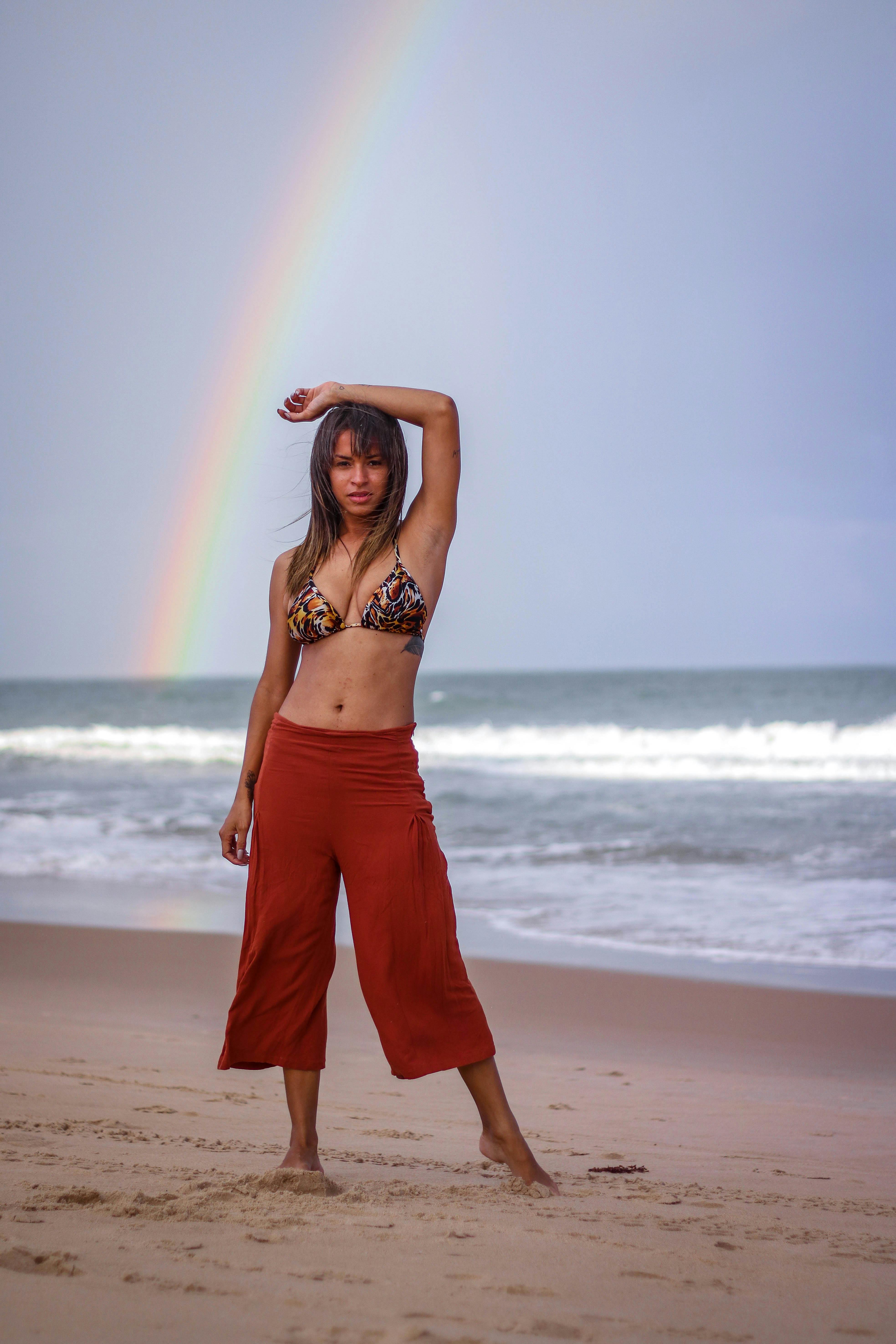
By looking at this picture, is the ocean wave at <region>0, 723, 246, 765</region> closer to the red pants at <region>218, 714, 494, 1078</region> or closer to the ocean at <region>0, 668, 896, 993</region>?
the ocean at <region>0, 668, 896, 993</region>

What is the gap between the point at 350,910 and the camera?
262cm

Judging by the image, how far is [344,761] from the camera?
8.45 feet

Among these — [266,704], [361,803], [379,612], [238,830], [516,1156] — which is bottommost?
[516,1156]

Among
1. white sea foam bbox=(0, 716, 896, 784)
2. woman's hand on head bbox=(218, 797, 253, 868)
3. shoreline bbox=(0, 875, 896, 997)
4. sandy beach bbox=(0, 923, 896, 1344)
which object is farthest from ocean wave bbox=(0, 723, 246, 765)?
woman's hand on head bbox=(218, 797, 253, 868)

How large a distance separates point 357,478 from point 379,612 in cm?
A: 35

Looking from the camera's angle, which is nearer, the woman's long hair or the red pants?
the red pants

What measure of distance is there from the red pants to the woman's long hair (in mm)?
408

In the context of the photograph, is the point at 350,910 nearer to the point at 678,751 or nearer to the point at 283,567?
→ the point at 283,567

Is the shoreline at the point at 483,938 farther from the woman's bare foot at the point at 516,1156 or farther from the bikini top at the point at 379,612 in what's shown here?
the bikini top at the point at 379,612

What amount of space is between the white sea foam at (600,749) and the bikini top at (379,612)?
568 inches

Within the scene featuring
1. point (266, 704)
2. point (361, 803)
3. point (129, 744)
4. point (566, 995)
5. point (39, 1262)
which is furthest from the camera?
point (129, 744)

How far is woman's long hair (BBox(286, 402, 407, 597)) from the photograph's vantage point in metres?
2.68

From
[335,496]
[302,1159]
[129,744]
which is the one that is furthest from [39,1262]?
[129,744]

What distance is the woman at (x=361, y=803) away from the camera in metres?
2.54
